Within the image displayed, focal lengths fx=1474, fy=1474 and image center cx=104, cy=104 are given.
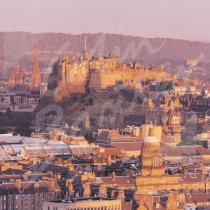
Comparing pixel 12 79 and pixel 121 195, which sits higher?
pixel 12 79

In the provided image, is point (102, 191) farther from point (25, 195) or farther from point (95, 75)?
point (95, 75)

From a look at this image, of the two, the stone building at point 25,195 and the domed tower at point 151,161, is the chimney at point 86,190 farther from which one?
the domed tower at point 151,161

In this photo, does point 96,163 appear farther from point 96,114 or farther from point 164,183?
point 96,114

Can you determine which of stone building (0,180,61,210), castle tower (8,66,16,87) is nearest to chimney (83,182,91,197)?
stone building (0,180,61,210)

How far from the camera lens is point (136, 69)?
92.5 m

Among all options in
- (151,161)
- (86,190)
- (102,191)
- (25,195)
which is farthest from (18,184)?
(151,161)

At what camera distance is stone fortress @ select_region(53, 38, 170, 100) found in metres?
87.8

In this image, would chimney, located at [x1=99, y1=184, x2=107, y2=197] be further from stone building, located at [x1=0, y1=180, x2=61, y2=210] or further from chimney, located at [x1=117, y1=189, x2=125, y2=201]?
stone building, located at [x1=0, y1=180, x2=61, y2=210]

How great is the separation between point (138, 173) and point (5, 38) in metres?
105

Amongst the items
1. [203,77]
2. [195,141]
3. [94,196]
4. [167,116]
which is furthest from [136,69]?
[94,196]

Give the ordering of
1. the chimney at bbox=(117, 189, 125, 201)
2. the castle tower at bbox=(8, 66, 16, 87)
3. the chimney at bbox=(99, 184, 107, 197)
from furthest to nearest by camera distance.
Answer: the castle tower at bbox=(8, 66, 16, 87), the chimney at bbox=(99, 184, 107, 197), the chimney at bbox=(117, 189, 125, 201)

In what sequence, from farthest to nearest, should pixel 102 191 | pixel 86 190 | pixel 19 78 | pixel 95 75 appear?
pixel 19 78 → pixel 95 75 → pixel 86 190 → pixel 102 191

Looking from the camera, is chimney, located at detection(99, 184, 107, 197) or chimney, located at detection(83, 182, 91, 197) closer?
chimney, located at detection(99, 184, 107, 197)

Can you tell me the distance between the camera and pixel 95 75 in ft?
291
